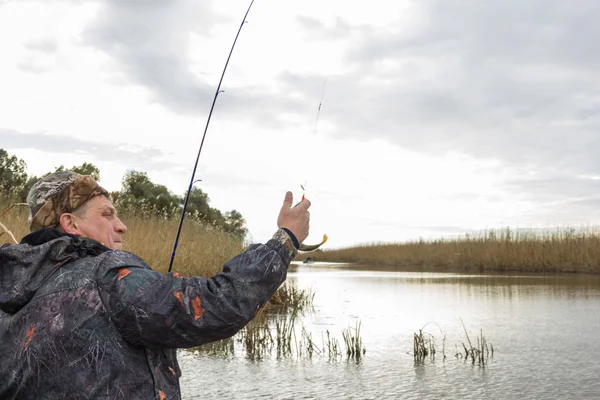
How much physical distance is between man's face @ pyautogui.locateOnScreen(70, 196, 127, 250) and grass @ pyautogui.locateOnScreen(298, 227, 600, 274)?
15084 millimetres

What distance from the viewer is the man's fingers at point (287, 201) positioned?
1438 mm

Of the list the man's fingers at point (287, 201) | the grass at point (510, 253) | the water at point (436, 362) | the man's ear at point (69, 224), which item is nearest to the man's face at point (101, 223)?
the man's ear at point (69, 224)

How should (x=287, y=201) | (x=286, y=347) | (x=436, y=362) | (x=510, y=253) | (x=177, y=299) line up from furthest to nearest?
(x=510, y=253), (x=286, y=347), (x=436, y=362), (x=287, y=201), (x=177, y=299)

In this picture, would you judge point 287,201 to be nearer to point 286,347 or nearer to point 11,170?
point 286,347

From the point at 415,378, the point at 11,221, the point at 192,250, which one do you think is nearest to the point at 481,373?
the point at 415,378

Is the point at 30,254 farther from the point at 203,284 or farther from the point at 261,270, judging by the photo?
the point at 261,270

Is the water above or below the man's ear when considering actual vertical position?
below

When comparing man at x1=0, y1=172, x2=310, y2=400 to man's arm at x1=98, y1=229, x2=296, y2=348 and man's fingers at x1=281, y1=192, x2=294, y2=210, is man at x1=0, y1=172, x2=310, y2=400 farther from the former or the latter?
man's fingers at x1=281, y1=192, x2=294, y2=210

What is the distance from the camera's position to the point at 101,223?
1.47 m

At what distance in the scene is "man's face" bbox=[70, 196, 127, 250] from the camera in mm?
1456

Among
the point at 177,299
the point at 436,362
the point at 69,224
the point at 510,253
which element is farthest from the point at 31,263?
the point at 510,253

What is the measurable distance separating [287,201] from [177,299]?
371 millimetres

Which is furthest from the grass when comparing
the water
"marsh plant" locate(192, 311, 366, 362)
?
"marsh plant" locate(192, 311, 366, 362)

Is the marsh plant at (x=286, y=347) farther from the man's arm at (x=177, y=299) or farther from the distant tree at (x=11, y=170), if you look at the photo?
→ the distant tree at (x=11, y=170)
